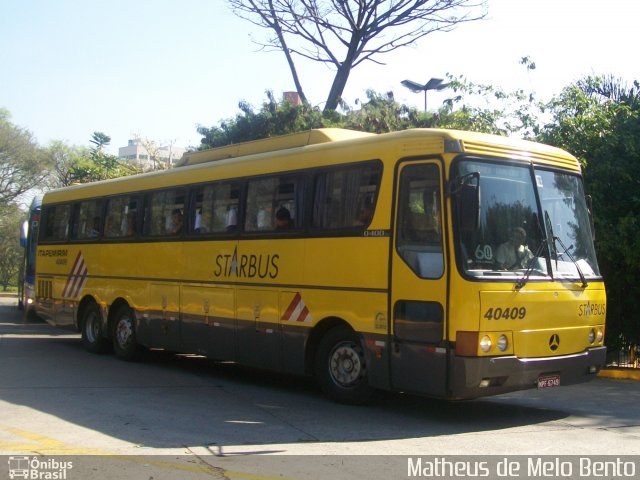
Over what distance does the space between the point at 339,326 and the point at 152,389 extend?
3.08m

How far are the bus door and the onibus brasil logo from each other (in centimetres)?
385

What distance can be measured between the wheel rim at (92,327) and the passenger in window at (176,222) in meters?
3.51

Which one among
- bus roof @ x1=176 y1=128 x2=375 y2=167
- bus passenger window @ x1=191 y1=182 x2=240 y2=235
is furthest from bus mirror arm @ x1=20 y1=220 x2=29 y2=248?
bus passenger window @ x1=191 y1=182 x2=240 y2=235

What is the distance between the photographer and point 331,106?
26703 millimetres

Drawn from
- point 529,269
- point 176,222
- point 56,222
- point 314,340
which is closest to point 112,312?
point 176,222

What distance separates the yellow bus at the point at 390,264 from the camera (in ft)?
28.1

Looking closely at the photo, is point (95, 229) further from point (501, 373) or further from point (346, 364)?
point (501, 373)

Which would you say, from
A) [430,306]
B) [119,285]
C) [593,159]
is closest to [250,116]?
[119,285]

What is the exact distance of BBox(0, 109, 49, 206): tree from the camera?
52.4m

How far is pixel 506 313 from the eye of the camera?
856 cm

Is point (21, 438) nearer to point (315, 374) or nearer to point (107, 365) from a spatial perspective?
point (315, 374)

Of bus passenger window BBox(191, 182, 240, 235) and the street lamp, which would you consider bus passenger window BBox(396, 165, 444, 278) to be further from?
the street lamp

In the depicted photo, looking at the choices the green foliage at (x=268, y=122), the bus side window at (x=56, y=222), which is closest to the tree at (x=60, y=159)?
the green foliage at (x=268, y=122)

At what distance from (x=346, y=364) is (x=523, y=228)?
112 inches
